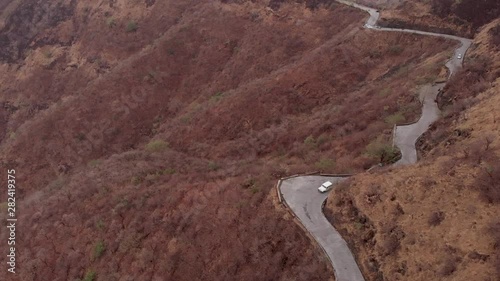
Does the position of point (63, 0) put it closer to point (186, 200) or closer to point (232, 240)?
point (186, 200)

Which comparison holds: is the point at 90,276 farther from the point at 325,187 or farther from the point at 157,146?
the point at 157,146

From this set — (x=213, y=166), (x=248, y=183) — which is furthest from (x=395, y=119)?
(x=213, y=166)

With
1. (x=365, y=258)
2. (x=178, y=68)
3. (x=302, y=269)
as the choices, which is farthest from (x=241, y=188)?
(x=178, y=68)

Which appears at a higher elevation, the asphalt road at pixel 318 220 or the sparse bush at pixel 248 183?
the sparse bush at pixel 248 183

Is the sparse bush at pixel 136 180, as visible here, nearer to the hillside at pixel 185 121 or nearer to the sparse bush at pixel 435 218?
the hillside at pixel 185 121

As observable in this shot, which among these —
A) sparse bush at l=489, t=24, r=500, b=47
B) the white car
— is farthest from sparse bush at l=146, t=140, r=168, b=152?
sparse bush at l=489, t=24, r=500, b=47

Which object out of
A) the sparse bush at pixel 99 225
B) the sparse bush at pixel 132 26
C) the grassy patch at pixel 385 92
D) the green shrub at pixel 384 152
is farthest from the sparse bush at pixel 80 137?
the green shrub at pixel 384 152

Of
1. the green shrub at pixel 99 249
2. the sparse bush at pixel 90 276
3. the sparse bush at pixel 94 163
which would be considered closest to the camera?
the sparse bush at pixel 90 276
